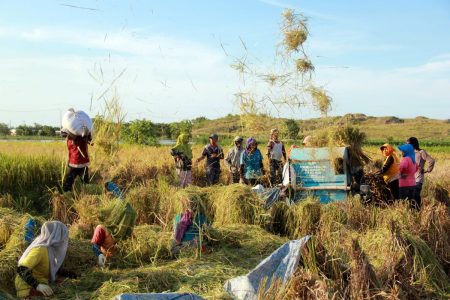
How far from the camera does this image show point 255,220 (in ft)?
22.4

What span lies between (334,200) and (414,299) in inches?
142

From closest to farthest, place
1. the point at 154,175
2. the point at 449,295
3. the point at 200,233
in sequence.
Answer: the point at 449,295 → the point at 200,233 → the point at 154,175

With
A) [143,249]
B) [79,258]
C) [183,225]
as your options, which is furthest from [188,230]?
[79,258]

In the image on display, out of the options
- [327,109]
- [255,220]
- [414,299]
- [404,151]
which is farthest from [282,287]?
[327,109]

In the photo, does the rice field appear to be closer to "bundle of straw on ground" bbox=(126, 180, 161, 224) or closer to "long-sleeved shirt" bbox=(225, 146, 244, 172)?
"bundle of straw on ground" bbox=(126, 180, 161, 224)

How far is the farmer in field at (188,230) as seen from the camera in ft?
17.9

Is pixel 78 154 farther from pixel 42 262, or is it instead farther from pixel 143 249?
pixel 42 262

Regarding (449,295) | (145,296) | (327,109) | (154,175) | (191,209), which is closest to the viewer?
(145,296)

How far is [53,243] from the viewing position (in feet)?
15.5

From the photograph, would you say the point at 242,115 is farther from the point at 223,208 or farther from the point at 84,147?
the point at 84,147

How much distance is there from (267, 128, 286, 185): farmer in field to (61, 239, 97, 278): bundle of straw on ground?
15.8ft

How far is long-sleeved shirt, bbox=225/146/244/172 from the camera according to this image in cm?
970

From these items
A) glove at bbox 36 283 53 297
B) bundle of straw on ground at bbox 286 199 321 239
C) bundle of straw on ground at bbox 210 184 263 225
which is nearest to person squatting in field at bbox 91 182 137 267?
glove at bbox 36 283 53 297

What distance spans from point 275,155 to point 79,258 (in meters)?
5.14
